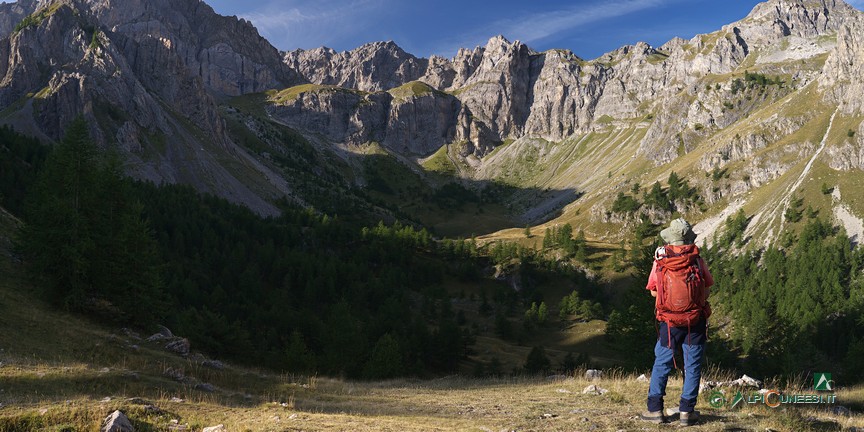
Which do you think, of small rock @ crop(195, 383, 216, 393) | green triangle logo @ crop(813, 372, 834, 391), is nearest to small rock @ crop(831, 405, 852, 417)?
green triangle logo @ crop(813, 372, 834, 391)

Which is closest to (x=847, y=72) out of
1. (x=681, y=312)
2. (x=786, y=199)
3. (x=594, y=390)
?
(x=786, y=199)

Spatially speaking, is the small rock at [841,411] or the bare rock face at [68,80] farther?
the bare rock face at [68,80]

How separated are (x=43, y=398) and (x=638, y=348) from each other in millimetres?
37357

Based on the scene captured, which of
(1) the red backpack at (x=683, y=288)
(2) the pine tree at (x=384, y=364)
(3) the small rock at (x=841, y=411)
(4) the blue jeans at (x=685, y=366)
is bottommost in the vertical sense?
(2) the pine tree at (x=384, y=364)

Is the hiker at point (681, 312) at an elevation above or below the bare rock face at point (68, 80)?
below

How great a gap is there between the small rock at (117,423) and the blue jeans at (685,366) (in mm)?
11704

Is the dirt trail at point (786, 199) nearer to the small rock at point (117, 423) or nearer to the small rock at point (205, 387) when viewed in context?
the small rock at point (205, 387)

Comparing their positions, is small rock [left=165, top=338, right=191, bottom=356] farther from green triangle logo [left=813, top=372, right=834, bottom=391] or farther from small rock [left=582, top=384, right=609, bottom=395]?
green triangle logo [left=813, top=372, right=834, bottom=391]

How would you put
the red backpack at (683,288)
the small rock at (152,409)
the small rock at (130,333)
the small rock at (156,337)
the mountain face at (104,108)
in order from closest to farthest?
the red backpack at (683,288) < the small rock at (152,409) < the small rock at (130,333) < the small rock at (156,337) < the mountain face at (104,108)

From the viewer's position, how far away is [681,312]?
419 inches

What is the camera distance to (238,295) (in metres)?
86.9

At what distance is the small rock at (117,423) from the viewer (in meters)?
10.6

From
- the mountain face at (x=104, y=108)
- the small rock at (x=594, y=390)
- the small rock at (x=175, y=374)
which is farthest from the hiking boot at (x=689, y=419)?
the mountain face at (x=104, y=108)

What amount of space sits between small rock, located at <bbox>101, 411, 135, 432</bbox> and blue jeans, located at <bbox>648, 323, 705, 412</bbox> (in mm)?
11704
